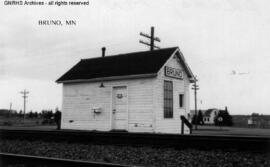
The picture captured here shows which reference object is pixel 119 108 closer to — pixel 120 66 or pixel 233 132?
pixel 120 66

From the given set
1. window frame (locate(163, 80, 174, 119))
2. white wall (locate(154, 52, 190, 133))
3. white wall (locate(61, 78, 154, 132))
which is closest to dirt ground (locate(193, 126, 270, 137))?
white wall (locate(154, 52, 190, 133))

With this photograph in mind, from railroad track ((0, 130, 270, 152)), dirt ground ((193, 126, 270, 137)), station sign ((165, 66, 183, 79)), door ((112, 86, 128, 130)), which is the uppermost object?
station sign ((165, 66, 183, 79))

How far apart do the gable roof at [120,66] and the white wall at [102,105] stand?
1.45 ft

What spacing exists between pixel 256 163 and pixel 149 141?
375cm

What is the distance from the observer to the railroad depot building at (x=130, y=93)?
49.3 feet

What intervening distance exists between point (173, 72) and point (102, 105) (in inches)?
163

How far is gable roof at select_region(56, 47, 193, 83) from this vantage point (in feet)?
51.7

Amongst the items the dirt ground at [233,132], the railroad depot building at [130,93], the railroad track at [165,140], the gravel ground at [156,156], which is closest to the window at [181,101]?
the railroad depot building at [130,93]

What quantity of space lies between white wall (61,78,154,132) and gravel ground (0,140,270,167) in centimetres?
547

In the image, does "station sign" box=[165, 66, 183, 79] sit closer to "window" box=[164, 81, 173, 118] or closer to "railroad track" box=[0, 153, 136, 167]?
"window" box=[164, 81, 173, 118]

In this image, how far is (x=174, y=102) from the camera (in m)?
16.4

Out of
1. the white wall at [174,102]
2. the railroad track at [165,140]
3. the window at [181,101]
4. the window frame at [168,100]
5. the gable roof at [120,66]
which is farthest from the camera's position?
the window at [181,101]

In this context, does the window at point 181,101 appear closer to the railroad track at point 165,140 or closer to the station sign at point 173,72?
the station sign at point 173,72

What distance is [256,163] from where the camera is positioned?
6371 mm
